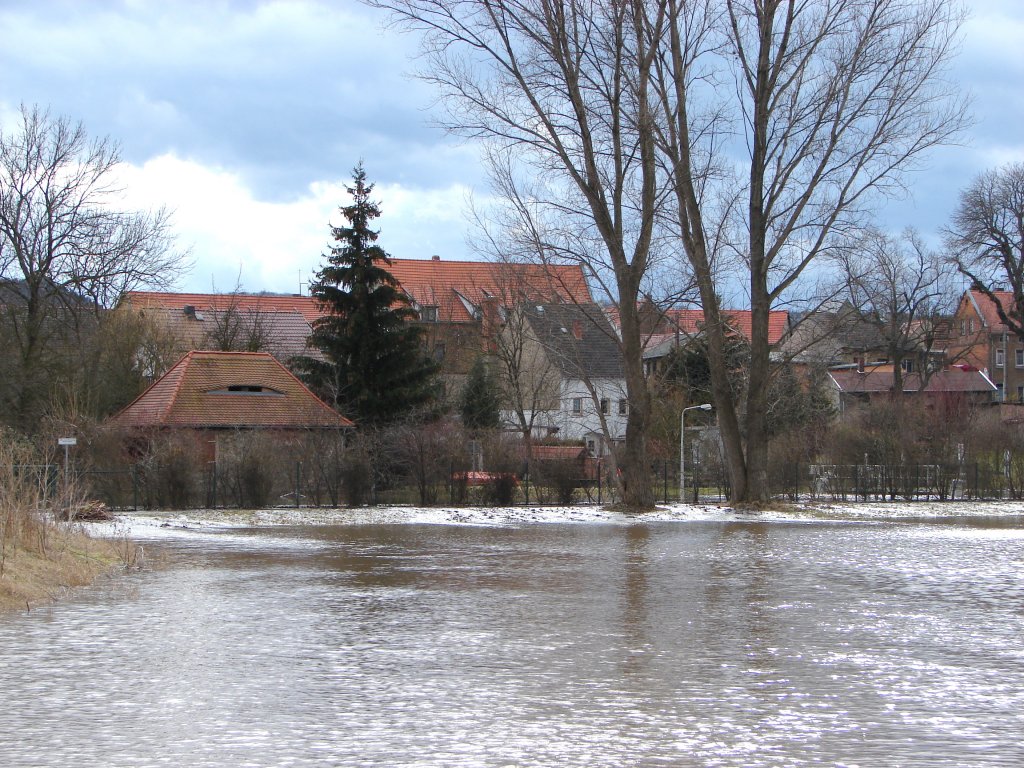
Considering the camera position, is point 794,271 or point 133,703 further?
point 794,271

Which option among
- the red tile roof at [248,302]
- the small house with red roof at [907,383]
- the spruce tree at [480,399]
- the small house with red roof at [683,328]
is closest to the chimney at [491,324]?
the spruce tree at [480,399]

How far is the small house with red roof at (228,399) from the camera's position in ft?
138

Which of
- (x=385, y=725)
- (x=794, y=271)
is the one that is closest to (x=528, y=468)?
(x=794, y=271)

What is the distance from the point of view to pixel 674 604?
13.6m

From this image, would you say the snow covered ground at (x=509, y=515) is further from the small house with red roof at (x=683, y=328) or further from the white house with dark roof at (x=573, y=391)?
the white house with dark roof at (x=573, y=391)

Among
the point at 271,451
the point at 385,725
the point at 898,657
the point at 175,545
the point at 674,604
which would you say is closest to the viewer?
the point at 385,725

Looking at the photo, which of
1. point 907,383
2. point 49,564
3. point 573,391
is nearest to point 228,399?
point 49,564

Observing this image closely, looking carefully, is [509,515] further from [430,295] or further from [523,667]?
[430,295]

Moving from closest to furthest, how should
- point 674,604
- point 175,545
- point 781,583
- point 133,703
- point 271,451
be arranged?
1. point 133,703
2. point 674,604
3. point 781,583
4. point 175,545
5. point 271,451

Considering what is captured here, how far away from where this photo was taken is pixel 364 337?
43406mm

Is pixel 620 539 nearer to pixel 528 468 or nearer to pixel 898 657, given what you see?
pixel 528 468

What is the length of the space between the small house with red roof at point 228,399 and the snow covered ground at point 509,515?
8.39m

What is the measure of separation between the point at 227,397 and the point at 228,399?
108mm

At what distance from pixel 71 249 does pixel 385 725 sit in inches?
1518
